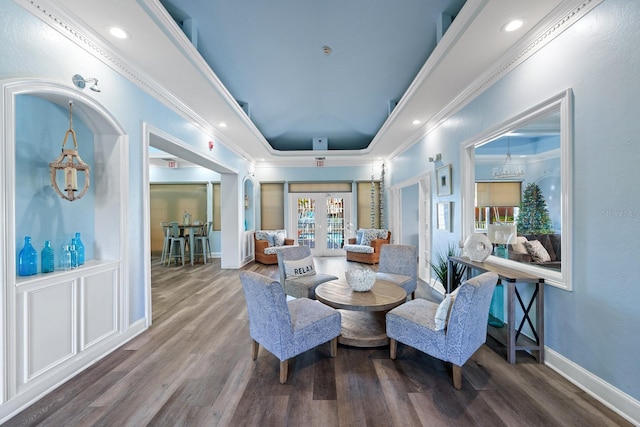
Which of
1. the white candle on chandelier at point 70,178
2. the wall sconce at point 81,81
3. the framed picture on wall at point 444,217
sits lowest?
the framed picture on wall at point 444,217

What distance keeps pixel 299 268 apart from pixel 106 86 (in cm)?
286

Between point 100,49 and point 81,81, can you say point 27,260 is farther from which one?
point 100,49

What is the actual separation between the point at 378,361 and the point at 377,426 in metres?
0.71

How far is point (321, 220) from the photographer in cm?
770

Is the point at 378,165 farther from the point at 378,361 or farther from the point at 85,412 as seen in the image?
the point at 85,412

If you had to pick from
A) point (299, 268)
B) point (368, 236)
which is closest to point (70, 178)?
point (299, 268)

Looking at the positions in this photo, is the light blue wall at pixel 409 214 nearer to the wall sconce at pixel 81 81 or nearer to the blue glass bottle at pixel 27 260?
the wall sconce at pixel 81 81

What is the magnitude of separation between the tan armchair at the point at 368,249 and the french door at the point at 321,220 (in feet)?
3.24

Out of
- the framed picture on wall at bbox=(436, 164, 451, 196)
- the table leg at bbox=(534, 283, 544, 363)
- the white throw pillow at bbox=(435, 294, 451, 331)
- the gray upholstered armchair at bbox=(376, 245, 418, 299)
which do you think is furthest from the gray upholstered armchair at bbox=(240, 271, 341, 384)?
the framed picture on wall at bbox=(436, 164, 451, 196)

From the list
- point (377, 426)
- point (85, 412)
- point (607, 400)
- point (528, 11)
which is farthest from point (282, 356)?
point (528, 11)

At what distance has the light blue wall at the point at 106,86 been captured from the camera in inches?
67.4

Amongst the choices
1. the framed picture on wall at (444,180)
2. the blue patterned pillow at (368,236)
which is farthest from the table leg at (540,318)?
the blue patterned pillow at (368,236)

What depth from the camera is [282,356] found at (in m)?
1.91

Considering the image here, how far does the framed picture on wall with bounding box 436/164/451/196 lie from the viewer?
3.65 meters
